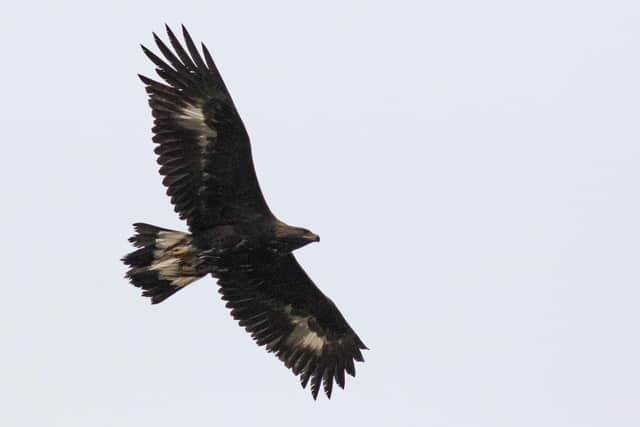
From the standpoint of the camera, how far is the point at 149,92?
18.8 m

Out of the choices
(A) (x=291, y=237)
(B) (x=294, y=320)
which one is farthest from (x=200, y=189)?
(B) (x=294, y=320)

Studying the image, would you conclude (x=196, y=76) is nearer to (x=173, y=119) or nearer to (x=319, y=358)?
(x=173, y=119)

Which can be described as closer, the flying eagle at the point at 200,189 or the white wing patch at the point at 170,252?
the flying eagle at the point at 200,189

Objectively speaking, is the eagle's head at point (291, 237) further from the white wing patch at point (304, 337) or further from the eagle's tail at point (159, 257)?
the white wing patch at point (304, 337)

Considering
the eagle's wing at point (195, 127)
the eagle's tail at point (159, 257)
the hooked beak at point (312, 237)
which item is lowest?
the hooked beak at point (312, 237)

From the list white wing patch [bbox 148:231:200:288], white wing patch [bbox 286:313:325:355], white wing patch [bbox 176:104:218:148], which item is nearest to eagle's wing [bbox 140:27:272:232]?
white wing patch [bbox 176:104:218:148]

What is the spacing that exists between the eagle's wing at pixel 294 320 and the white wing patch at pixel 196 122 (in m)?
2.28

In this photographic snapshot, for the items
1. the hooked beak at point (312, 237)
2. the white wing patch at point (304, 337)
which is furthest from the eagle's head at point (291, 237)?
the white wing patch at point (304, 337)

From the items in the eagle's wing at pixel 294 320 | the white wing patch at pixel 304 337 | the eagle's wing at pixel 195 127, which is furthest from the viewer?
the white wing patch at pixel 304 337

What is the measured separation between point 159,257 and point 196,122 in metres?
1.94

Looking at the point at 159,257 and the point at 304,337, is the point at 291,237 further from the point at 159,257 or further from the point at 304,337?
the point at 304,337

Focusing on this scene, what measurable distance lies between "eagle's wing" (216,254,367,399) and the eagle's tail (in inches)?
39.7

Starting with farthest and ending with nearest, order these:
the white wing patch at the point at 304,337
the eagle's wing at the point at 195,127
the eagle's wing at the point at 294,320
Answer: the white wing patch at the point at 304,337 < the eagle's wing at the point at 294,320 < the eagle's wing at the point at 195,127

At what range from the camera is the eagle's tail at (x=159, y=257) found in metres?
19.0
